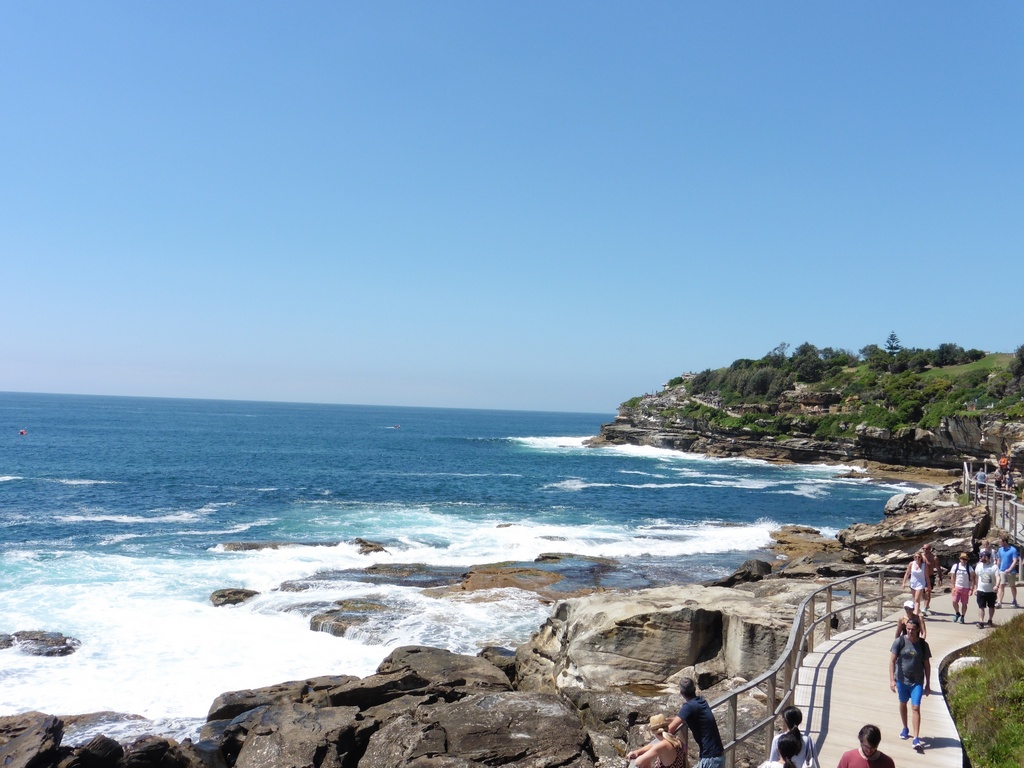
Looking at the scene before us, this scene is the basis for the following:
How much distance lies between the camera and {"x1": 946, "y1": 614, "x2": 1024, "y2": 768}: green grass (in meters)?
8.85

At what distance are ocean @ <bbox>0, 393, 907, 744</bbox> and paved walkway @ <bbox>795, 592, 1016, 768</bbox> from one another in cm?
1032

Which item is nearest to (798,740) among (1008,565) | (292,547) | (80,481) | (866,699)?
(866,699)

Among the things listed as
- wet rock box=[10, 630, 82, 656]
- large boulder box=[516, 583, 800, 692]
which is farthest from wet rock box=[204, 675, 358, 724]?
wet rock box=[10, 630, 82, 656]

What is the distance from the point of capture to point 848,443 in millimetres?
76375

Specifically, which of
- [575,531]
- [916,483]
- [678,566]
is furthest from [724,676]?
[916,483]

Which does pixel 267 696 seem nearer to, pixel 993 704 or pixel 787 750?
pixel 787 750

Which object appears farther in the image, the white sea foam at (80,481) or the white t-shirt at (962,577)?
the white sea foam at (80,481)

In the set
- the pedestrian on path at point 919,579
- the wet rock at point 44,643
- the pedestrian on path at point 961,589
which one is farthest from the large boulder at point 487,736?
the wet rock at point 44,643

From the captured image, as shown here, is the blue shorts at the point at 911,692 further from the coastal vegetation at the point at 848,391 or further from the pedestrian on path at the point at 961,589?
the coastal vegetation at the point at 848,391

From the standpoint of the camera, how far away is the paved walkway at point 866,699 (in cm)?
877

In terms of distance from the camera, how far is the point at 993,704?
32.5 ft

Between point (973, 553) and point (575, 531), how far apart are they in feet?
66.0

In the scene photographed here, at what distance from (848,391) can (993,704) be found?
84822 millimetres

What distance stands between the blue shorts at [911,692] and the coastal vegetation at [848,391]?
54723 millimetres
